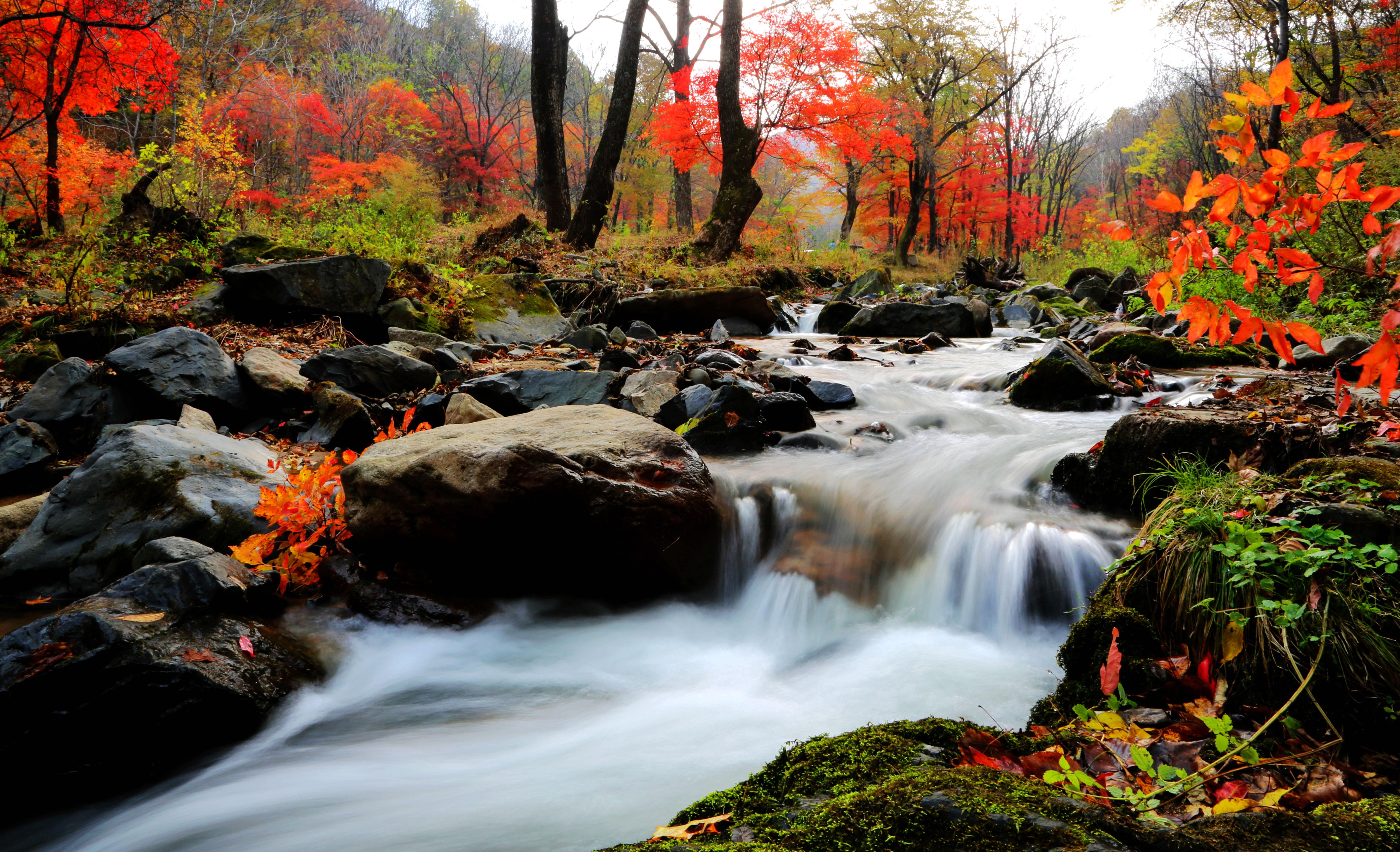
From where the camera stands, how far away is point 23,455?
4.60 metres

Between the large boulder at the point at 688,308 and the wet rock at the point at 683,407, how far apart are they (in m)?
4.36

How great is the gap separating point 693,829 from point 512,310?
26.6ft

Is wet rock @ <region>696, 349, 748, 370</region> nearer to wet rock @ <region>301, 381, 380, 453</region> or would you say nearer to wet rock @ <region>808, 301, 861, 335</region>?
wet rock @ <region>301, 381, 380, 453</region>

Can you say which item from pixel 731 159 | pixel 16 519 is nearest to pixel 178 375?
pixel 16 519

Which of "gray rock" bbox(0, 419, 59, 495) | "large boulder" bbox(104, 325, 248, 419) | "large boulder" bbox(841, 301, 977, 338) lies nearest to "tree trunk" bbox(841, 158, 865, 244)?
"large boulder" bbox(841, 301, 977, 338)

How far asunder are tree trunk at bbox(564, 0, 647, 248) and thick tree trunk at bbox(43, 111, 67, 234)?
842 centimetres

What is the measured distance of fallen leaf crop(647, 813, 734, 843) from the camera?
57.5 inches

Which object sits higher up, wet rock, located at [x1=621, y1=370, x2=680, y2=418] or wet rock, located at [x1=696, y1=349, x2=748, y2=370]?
wet rock, located at [x1=696, y1=349, x2=748, y2=370]

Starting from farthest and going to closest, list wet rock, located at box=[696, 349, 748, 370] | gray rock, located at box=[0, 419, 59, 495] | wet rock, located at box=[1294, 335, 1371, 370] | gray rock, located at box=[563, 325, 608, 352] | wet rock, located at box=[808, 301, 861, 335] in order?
1. wet rock, located at box=[808, 301, 861, 335]
2. gray rock, located at box=[563, 325, 608, 352]
3. wet rock, located at box=[696, 349, 748, 370]
4. wet rock, located at box=[1294, 335, 1371, 370]
5. gray rock, located at box=[0, 419, 59, 495]

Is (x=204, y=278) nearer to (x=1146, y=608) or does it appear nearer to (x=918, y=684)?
(x=918, y=684)

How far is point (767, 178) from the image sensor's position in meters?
41.2

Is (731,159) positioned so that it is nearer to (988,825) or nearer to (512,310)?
(512,310)

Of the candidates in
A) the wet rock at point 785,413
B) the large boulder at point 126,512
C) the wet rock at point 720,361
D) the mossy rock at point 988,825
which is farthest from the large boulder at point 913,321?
the mossy rock at point 988,825

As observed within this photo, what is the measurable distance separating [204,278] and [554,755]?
8.63 meters
